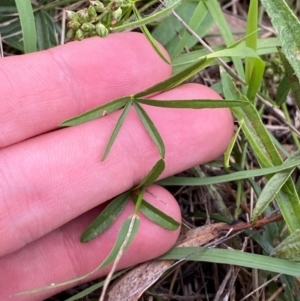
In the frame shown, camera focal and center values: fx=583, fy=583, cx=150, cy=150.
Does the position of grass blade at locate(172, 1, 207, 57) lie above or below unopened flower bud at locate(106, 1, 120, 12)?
below

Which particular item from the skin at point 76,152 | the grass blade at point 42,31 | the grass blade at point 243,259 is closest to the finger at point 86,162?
the skin at point 76,152

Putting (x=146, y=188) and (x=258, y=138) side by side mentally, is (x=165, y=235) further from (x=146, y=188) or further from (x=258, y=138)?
(x=258, y=138)

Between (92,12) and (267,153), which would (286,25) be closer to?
(267,153)

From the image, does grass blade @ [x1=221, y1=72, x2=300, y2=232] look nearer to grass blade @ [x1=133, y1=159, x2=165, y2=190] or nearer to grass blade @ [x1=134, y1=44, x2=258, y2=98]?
grass blade @ [x1=134, y1=44, x2=258, y2=98]

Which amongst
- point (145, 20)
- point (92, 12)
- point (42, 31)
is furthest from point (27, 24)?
point (145, 20)

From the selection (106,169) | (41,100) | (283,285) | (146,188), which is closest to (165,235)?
(146,188)

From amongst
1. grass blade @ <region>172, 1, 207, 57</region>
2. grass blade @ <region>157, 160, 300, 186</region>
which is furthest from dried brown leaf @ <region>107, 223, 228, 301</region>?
grass blade @ <region>172, 1, 207, 57</region>

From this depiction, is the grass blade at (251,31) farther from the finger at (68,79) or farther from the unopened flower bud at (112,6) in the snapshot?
the unopened flower bud at (112,6)
